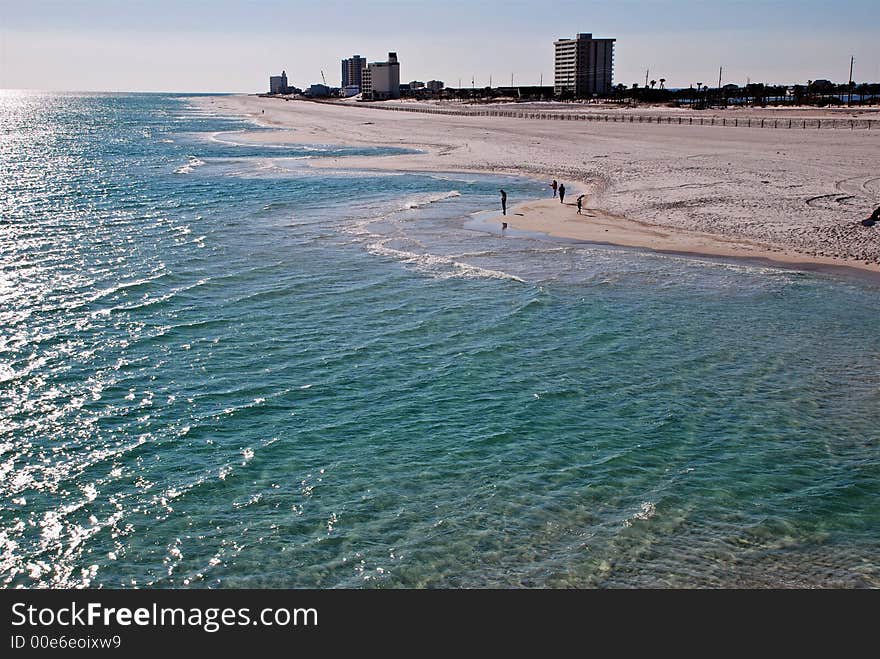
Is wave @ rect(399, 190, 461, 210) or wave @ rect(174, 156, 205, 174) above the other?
wave @ rect(174, 156, 205, 174)

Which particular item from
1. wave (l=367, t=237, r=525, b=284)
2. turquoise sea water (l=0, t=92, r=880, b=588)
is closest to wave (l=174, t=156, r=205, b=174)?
turquoise sea water (l=0, t=92, r=880, b=588)

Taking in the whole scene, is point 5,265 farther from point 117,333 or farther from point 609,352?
point 609,352

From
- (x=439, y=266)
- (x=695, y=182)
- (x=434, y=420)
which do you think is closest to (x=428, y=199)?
(x=695, y=182)

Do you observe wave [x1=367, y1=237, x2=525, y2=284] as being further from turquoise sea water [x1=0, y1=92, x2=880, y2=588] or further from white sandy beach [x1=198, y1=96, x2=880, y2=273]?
white sandy beach [x1=198, y1=96, x2=880, y2=273]

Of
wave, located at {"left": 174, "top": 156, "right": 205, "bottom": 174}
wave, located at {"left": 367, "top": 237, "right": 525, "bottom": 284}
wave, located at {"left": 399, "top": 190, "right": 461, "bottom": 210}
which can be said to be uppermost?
wave, located at {"left": 174, "top": 156, "right": 205, "bottom": 174}

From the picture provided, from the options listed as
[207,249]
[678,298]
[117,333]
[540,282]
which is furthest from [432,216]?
[117,333]

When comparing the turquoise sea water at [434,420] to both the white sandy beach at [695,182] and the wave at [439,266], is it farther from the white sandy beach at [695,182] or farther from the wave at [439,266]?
the white sandy beach at [695,182]

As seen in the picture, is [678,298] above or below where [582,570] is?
above
